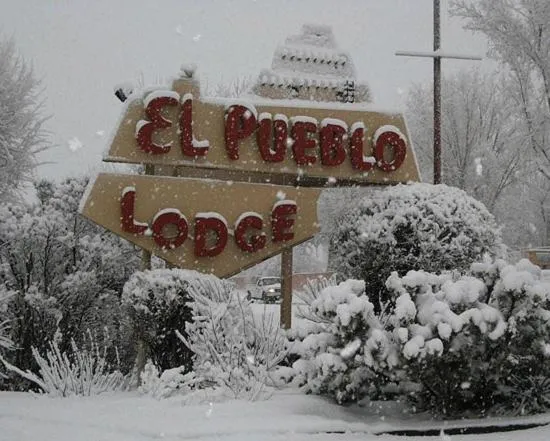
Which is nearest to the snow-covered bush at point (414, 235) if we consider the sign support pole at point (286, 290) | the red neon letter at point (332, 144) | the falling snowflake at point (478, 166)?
the sign support pole at point (286, 290)

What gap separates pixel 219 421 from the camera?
16.8 feet

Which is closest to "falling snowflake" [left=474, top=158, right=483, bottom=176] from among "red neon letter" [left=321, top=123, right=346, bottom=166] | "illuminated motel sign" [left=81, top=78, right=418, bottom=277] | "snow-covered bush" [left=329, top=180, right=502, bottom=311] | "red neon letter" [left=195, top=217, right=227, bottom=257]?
"illuminated motel sign" [left=81, top=78, right=418, bottom=277]

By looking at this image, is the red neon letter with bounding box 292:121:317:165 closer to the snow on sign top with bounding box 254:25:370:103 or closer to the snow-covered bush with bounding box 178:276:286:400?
the snow on sign top with bounding box 254:25:370:103

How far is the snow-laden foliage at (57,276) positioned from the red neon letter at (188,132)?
77.1 inches

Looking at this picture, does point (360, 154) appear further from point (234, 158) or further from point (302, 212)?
point (234, 158)

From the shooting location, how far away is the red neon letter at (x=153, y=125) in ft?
33.7

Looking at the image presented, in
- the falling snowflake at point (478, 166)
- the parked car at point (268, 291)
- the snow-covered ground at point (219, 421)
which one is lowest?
the parked car at point (268, 291)

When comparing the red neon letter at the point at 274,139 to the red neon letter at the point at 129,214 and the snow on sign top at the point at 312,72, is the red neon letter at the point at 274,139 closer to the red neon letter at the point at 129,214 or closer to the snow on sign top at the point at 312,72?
the snow on sign top at the point at 312,72

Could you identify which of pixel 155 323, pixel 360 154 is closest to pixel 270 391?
pixel 155 323

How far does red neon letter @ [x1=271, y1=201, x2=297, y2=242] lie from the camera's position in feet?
35.0

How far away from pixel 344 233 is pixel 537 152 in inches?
477

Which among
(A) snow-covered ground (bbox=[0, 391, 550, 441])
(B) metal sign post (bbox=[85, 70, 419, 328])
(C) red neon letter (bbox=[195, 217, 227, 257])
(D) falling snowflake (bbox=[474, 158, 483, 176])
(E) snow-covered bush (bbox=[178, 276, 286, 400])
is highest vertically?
(D) falling snowflake (bbox=[474, 158, 483, 176])

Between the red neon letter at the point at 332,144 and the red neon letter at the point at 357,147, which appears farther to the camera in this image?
the red neon letter at the point at 357,147

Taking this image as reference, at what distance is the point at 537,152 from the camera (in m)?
20.5
